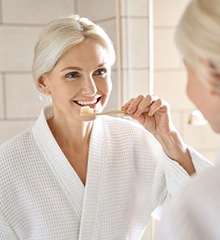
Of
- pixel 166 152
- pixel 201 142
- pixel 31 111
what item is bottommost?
pixel 201 142

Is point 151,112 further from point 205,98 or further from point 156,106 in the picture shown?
point 205,98

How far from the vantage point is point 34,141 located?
114 centimetres

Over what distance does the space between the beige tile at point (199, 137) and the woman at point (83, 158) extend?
50cm

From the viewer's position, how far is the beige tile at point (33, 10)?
160cm

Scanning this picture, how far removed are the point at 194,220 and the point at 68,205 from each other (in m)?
0.60

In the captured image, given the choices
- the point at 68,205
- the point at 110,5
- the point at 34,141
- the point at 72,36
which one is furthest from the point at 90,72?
→ the point at 110,5

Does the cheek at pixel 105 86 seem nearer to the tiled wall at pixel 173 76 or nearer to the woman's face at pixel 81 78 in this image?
the woman's face at pixel 81 78

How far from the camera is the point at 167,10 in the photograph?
62.1 inches

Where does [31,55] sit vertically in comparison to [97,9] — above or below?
below

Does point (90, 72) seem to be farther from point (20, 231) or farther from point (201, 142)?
point (201, 142)

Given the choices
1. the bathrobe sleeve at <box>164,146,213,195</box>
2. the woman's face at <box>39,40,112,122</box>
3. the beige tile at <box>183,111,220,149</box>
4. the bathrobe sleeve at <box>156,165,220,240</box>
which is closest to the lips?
the woman's face at <box>39,40,112,122</box>

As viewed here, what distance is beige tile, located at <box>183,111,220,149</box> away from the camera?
1.67 meters

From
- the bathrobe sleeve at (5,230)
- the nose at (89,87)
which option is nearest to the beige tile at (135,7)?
the nose at (89,87)

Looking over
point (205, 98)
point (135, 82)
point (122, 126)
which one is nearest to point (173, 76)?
point (135, 82)
